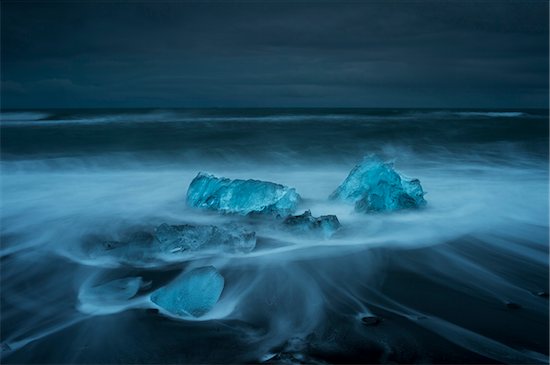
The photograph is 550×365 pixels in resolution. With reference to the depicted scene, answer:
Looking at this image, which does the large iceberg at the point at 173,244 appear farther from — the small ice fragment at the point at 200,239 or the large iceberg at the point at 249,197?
the large iceberg at the point at 249,197

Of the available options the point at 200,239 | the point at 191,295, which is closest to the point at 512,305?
the point at 191,295

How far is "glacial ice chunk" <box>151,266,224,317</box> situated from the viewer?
3.29m

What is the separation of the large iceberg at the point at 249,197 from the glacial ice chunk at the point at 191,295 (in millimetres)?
2026

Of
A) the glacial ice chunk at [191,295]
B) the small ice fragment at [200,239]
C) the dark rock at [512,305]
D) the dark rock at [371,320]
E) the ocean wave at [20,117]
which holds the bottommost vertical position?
the dark rock at [371,320]

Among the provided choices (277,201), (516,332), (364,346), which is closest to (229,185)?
(277,201)

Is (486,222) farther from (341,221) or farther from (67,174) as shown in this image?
(67,174)

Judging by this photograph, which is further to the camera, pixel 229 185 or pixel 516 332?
pixel 229 185

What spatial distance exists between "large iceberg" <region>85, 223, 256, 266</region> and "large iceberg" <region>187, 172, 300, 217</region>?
90 cm

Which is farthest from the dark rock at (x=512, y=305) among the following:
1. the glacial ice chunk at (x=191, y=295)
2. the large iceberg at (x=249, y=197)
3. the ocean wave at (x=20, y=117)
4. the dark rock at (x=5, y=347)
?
the ocean wave at (x=20, y=117)

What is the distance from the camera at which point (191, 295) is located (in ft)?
11.0

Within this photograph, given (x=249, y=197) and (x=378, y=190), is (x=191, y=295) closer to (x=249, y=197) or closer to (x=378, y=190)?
(x=249, y=197)

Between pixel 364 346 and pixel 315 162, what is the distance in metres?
8.09

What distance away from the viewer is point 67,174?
9.47 meters

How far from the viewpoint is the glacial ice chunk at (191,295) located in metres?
3.29
